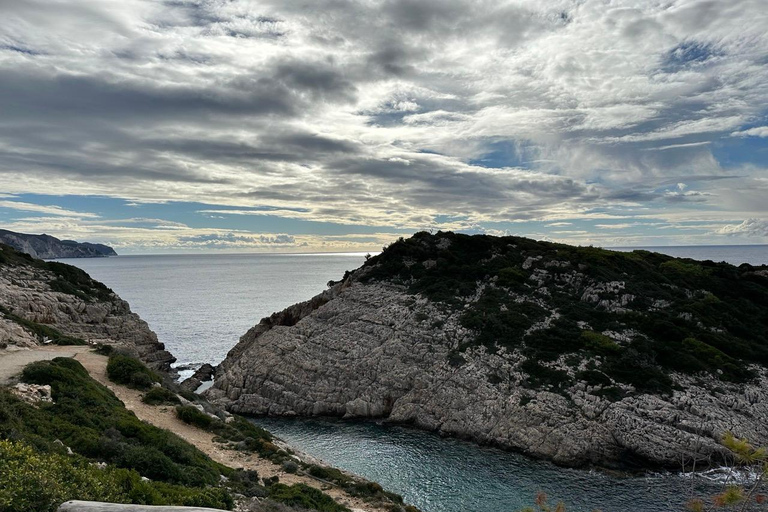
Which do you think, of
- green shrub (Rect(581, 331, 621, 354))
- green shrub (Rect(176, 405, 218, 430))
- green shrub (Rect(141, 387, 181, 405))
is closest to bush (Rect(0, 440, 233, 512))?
green shrub (Rect(176, 405, 218, 430))

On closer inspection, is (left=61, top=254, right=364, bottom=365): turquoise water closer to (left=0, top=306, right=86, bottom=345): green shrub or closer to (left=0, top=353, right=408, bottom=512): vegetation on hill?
(left=0, top=306, right=86, bottom=345): green shrub

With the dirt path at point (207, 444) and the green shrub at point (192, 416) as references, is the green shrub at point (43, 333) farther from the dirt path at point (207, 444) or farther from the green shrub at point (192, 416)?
the green shrub at point (192, 416)

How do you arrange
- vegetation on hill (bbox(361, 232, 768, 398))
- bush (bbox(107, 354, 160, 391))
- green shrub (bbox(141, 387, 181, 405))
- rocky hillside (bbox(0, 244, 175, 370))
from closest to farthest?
green shrub (bbox(141, 387, 181, 405))
bush (bbox(107, 354, 160, 391))
vegetation on hill (bbox(361, 232, 768, 398))
rocky hillside (bbox(0, 244, 175, 370))

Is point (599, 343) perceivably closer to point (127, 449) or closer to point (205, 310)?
point (127, 449)

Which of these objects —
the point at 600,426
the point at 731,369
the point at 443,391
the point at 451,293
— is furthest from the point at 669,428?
the point at 451,293

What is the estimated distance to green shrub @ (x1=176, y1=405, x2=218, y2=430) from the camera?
2809cm

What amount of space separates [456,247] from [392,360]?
25.3 meters

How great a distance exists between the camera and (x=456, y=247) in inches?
2677

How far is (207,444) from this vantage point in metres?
26.1

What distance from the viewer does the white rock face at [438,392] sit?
1373 inches

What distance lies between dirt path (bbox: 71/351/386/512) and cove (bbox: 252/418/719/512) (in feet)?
23.7

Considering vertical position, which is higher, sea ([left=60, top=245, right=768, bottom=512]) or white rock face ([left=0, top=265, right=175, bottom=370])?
white rock face ([left=0, top=265, right=175, bottom=370])

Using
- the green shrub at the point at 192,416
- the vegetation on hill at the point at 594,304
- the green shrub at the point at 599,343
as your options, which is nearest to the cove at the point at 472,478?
the vegetation on hill at the point at 594,304

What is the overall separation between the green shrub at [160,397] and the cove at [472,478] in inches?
497
